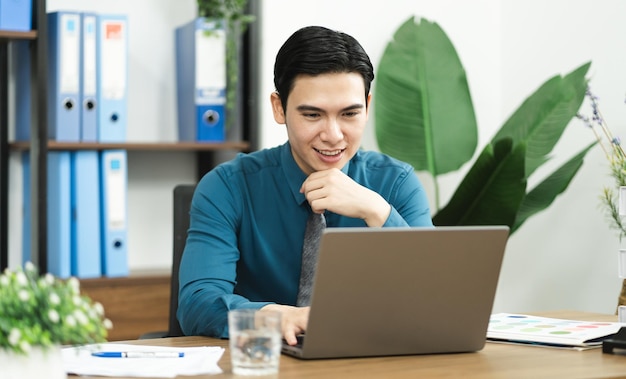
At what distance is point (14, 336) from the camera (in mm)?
1011

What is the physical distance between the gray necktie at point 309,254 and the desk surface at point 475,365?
17.9 inches

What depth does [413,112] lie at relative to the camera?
3307mm

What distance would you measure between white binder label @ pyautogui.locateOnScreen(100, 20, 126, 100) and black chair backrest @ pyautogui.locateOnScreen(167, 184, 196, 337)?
3.04 feet

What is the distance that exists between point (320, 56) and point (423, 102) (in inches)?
58.2

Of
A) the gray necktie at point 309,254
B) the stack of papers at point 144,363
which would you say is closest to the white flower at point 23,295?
the stack of papers at point 144,363

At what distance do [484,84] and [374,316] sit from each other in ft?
7.85

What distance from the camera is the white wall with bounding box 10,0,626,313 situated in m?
3.08

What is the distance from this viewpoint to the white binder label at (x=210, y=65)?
301 cm

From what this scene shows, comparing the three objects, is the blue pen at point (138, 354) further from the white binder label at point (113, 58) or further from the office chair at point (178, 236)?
the white binder label at point (113, 58)

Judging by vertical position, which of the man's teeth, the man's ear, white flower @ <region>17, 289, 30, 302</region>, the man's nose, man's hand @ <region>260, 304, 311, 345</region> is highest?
the man's ear

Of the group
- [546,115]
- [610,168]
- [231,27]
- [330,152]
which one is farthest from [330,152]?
[546,115]

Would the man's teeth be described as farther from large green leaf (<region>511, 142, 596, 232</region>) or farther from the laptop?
large green leaf (<region>511, 142, 596, 232</region>)

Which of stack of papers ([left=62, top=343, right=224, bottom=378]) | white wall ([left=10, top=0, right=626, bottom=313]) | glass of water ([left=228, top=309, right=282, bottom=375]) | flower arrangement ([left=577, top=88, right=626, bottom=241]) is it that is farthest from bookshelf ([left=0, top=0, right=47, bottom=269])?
glass of water ([left=228, top=309, right=282, bottom=375])

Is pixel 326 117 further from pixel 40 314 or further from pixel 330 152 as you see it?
pixel 40 314
